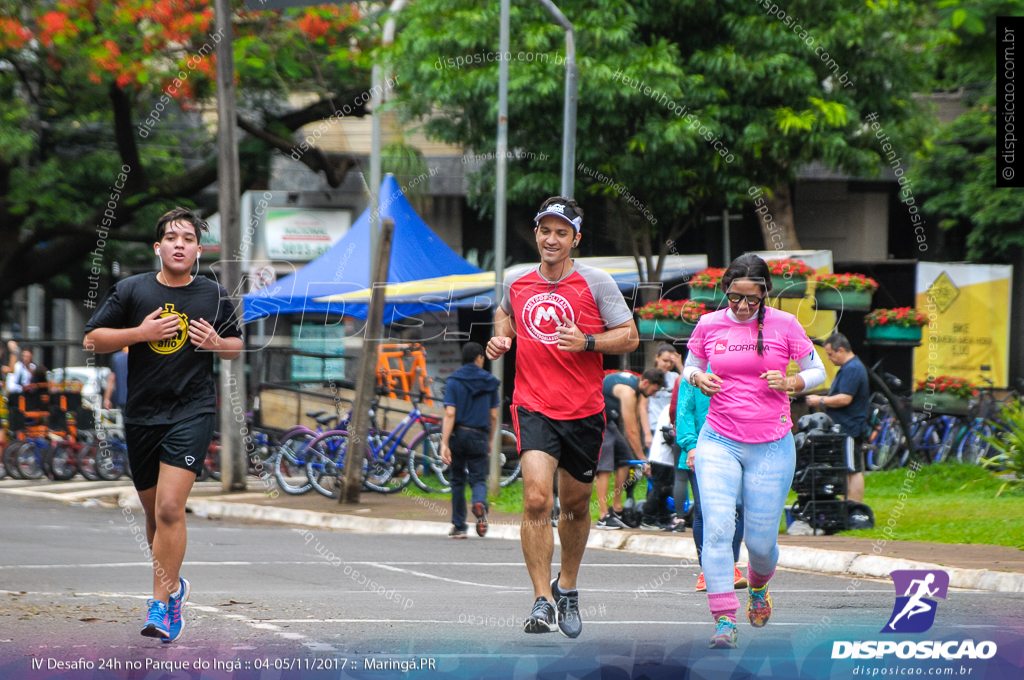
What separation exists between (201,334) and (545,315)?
159 cm

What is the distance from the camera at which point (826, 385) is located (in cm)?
1552

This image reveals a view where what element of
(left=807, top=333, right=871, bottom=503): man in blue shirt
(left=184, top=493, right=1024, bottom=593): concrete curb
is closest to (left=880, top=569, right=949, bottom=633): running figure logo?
(left=184, top=493, right=1024, bottom=593): concrete curb

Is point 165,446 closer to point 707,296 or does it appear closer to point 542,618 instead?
point 542,618

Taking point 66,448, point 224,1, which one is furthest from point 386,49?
point 66,448

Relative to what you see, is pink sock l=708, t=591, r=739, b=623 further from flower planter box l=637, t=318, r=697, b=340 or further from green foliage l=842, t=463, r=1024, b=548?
flower planter box l=637, t=318, r=697, b=340

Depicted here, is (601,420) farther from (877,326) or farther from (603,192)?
(603,192)

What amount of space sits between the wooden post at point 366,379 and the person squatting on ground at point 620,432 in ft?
9.37

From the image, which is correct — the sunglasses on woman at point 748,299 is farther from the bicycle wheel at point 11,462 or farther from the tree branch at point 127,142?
the tree branch at point 127,142

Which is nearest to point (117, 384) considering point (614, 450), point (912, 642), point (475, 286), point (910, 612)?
point (475, 286)

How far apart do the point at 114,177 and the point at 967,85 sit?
597 inches

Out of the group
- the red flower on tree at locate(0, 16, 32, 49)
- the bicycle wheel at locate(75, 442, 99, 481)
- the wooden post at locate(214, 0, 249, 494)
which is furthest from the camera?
the red flower on tree at locate(0, 16, 32, 49)

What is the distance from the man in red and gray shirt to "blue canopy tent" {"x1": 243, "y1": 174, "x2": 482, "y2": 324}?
9.74 meters

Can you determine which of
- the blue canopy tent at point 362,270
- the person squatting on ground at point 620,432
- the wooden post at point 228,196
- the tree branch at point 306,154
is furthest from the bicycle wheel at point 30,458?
the person squatting on ground at point 620,432

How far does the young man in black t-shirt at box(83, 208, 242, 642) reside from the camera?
A: 530 centimetres
